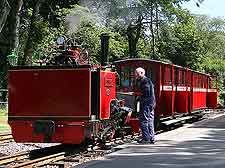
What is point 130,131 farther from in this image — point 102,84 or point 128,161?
point 128,161

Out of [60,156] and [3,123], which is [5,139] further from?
[3,123]

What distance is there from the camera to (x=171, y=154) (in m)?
11.4

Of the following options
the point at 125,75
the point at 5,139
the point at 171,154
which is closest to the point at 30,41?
the point at 125,75

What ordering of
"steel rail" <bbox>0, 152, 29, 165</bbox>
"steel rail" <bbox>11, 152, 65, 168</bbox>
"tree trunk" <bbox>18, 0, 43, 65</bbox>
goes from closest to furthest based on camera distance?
"steel rail" <bbox>11, 152, 65, 168</bbox>, "steel rail" <bbox>0, 152, 29, 165</bbox>, "tree trunk" <bbox>18, 0, 43, 65</bbox>

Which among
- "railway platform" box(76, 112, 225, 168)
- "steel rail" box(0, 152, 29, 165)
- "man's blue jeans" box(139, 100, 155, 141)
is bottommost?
"steel rail" box(0, 152, 29, 165)

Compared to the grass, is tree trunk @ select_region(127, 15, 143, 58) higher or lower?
higher

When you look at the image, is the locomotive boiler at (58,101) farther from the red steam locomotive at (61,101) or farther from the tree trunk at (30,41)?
the tree trunk at (30,41)

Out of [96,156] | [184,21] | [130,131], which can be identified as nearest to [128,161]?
[96,156]

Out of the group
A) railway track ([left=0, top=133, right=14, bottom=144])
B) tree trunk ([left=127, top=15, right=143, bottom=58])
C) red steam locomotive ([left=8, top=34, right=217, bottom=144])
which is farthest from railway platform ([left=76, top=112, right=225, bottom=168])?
Result: tree trunk ([left=127, top=15, right=143, bottom=58])

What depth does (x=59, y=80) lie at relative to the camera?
12.3 metres

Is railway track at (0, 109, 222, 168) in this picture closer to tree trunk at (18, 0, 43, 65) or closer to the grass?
the grass

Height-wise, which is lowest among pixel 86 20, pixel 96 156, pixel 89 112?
pixel 96 156

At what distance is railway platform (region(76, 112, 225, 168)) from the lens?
999 cm

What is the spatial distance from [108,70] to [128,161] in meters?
3.34
